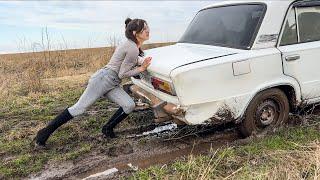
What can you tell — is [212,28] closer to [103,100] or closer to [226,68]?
[226,68]

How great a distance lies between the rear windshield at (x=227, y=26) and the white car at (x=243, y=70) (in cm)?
1

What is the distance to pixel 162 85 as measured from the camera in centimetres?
566

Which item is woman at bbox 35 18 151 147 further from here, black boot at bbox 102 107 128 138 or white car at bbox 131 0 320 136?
white car at bbox 131 0 320 136

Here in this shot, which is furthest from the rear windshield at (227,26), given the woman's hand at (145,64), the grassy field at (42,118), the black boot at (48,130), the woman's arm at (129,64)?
the black boot at (48,130)

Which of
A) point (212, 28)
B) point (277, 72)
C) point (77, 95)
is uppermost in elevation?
point (212, 28)

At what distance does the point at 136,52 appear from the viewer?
19.5ft

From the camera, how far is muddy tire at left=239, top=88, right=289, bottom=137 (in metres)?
5.81

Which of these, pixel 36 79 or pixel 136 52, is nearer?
pixel 136 52

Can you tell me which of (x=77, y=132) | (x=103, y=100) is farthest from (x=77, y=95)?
(x=77, y=132)

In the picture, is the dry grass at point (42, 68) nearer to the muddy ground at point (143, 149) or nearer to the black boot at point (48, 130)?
the black boot at point (48, 130)

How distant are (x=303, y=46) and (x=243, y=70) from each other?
1.09 metres

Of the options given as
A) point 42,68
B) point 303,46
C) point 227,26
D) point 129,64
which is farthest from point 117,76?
point 42,68

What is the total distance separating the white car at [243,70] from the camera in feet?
17.6

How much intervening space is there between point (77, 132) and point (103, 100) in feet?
6.36
